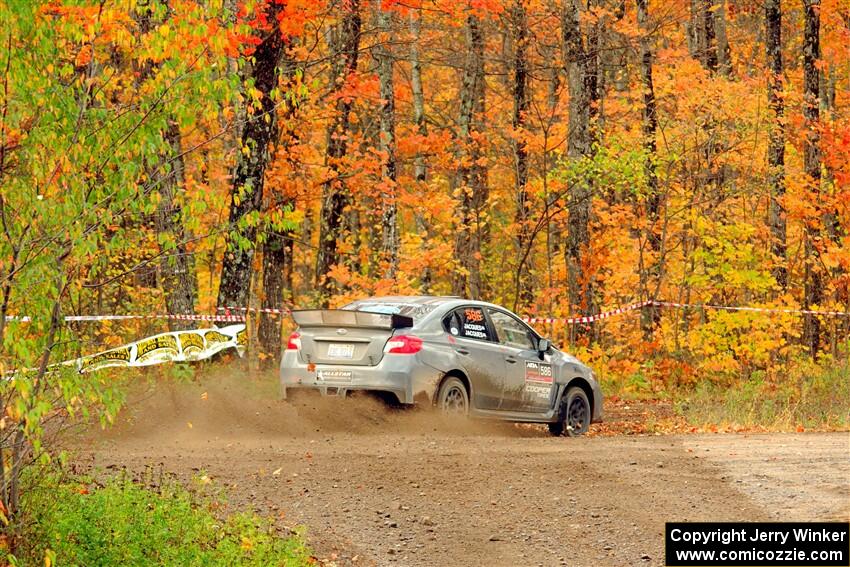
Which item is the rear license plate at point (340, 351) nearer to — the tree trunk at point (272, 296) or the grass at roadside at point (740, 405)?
the grass at roadside at point (740, 405)

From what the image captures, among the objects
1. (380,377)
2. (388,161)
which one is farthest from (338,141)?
(380,377)

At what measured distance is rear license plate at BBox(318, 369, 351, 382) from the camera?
46.9 ft

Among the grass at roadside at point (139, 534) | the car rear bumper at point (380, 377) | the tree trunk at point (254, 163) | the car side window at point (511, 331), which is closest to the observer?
the grass at roadside at point (139, 534)

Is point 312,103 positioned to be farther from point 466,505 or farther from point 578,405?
point 466,505

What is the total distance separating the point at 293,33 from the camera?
19.3m

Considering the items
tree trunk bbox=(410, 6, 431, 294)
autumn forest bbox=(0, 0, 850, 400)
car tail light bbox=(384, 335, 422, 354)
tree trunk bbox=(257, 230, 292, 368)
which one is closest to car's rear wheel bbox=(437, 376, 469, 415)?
car tail light bbox=(384, 335, 422, 354)

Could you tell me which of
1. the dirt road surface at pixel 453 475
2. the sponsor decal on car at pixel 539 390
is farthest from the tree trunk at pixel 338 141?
the dirt road surface at pixel 453 475

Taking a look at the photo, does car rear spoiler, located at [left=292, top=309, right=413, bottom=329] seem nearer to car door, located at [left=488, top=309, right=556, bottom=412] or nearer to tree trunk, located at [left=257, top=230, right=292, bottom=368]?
car door, located at [left=488, top=309, right=556, bottom=412]

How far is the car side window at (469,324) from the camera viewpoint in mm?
14938

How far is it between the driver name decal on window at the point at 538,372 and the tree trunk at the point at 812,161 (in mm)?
11958

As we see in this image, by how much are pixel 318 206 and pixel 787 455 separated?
3228 cm

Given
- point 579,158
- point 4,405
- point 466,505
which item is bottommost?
point 466,505

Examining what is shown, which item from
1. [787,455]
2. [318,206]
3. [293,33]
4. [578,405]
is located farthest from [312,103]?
[318,206]

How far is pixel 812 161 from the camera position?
27.3m
